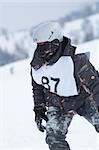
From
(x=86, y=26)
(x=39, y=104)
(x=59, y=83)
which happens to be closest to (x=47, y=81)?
(x=59, y=83)

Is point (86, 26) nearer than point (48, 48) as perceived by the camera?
No

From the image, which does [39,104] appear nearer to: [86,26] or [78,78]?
[78,78]

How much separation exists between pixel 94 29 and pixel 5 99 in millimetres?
8546

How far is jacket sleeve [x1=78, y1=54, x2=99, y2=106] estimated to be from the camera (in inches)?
107

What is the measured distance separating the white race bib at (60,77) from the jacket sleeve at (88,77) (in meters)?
0.05

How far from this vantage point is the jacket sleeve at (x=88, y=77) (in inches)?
107

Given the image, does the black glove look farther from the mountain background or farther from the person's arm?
the mountain background

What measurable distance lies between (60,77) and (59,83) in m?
0.03

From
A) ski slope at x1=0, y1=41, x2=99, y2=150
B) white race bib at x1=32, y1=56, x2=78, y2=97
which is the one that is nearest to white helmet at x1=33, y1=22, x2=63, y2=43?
white race bib at x1=32, y1=56, x2=78, y2=97

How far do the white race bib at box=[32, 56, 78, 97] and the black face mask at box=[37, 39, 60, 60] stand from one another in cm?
5

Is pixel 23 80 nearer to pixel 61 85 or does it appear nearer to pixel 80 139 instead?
pixel 80 139

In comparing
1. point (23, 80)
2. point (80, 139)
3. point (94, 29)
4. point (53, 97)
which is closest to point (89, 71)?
point (53, 97)

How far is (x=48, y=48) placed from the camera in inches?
108

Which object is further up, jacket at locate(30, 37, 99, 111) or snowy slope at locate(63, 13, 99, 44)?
snowy slope at locate(63, 13, 99, 44)
